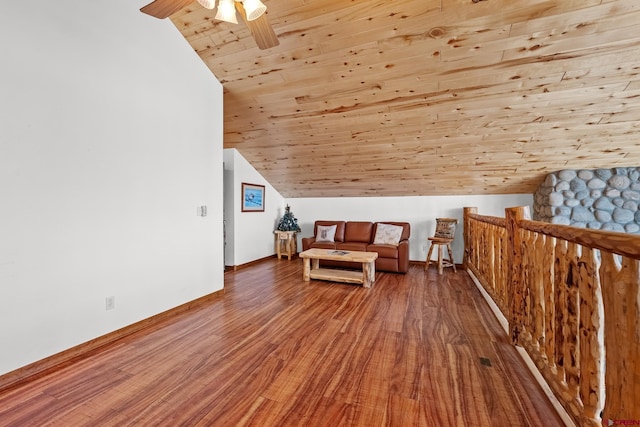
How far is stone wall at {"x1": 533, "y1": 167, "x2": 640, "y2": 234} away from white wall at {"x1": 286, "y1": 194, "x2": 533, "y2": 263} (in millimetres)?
682

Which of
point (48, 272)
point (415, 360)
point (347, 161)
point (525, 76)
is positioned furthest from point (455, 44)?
point (48, 272)

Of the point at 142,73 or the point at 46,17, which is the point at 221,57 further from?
the point at 46,17

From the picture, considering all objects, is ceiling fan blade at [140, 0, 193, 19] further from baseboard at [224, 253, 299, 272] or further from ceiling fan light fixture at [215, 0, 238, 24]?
baseboard at [224, 253, 299, 272]

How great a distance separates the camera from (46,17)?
1.95 meters

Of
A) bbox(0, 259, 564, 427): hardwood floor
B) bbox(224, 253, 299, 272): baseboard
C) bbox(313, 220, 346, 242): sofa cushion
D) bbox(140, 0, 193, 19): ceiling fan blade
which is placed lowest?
bbox(0, 259, 564, 427): hardwood floor

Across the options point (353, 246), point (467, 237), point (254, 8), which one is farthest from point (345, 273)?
point (254, 8)

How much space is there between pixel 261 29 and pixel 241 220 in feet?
11.6

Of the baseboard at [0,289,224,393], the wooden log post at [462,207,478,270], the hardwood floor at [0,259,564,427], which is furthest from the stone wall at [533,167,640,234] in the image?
the baseboard at [0,289,224,393]

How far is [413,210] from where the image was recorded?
5258 millimetres

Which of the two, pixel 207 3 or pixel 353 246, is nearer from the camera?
pixel 207 3

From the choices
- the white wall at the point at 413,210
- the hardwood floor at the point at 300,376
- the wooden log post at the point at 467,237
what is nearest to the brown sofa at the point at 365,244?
the white wall at the point at 413,210

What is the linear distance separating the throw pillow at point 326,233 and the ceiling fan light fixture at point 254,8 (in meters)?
3.97

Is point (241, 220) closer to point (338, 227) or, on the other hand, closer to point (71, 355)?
point (338, 227)

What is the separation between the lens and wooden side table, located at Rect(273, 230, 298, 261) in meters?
5.66
